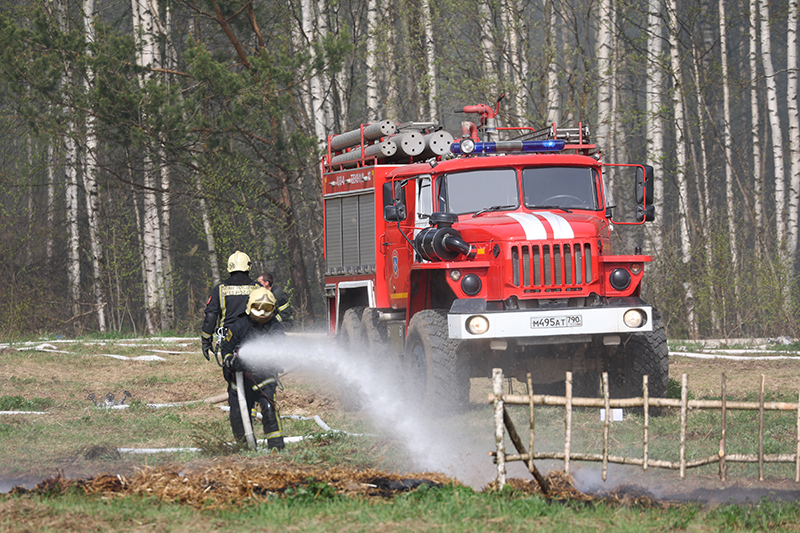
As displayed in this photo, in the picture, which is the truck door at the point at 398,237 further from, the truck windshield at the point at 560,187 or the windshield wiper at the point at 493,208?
the truck windshield at the point at 560,187

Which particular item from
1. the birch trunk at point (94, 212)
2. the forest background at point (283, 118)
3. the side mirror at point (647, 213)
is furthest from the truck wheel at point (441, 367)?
the birch trunk at point (94, 212)

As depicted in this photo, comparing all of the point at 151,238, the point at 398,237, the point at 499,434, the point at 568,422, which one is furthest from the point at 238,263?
the point at 151,238

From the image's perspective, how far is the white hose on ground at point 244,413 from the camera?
8070 millimetres

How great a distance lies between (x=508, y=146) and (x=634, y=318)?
2558 mm

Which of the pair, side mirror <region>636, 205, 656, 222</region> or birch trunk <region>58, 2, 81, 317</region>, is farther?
birch trunk <region>58, 2, 81, 317</region>

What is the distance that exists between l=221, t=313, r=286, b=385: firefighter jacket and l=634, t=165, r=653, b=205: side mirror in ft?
14.3

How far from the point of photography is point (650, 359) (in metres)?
9.21

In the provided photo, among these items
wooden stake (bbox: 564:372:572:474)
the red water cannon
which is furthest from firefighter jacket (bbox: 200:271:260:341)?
the red water cannon

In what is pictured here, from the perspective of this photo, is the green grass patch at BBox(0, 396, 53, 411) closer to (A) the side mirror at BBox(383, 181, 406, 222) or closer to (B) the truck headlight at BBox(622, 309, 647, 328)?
(A) the side mirror at BBox(383, 181, 406, 222)

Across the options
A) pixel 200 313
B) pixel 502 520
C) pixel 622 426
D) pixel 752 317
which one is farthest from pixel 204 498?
pixel 200 313

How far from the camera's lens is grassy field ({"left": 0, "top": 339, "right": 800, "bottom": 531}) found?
554 cm

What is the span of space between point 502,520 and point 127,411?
6.80m

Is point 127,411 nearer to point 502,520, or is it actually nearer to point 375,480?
point 375,480

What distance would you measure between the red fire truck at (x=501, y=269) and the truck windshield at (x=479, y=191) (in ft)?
0.04
